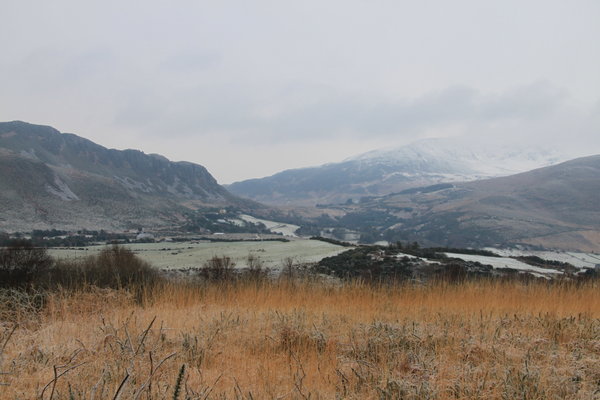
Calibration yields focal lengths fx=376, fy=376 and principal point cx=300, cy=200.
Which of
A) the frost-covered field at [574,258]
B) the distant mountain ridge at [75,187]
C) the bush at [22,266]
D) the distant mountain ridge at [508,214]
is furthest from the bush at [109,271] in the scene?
the distant mountain ridge at [508,214]

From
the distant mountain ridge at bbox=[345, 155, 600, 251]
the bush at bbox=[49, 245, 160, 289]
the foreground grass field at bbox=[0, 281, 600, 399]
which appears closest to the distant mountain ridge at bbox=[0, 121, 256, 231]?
the bush at bbox=[49, 245, 160, 289]

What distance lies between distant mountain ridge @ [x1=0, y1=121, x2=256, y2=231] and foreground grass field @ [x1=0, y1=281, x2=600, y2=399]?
58.7 meters

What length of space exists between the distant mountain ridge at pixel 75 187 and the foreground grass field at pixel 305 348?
58660mm

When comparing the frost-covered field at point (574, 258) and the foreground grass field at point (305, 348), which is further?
the frost-covered field at point (574, 258)

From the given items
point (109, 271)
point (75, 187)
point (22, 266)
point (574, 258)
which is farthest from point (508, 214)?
point (22, 266)

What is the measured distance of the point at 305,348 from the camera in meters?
4.61

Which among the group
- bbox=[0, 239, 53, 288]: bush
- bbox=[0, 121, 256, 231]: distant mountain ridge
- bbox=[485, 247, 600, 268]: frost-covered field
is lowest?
bbox=[485, 247, 600, 268]: frost-covered field

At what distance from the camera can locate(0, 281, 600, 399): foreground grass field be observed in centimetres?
325

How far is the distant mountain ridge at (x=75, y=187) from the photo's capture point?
60469 millimetres

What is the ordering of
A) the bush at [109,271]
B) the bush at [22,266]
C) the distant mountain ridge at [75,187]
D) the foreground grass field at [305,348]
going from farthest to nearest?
the distant mountain ridge at [75,187]
the bush at [109,271]
the bush at [22,266]
the foreground grass field at [305,348]

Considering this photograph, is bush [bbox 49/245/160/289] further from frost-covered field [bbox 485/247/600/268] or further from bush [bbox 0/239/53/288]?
frost-covered field [bbox 485/247/600/268]

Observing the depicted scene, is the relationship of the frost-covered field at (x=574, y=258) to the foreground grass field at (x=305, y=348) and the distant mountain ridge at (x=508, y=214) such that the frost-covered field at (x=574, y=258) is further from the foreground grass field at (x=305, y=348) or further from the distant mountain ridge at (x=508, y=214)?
the foreground grass field at (x=305, y=348)

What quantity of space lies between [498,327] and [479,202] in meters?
146

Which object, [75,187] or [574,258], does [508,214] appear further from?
[75,187]
